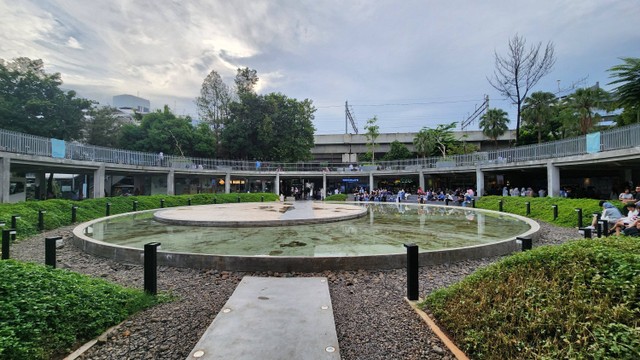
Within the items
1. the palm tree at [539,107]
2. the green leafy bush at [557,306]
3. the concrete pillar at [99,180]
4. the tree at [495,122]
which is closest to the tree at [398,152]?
the tree at [495,122]

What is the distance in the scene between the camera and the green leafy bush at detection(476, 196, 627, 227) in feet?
41.0

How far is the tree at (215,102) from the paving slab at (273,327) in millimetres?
43284

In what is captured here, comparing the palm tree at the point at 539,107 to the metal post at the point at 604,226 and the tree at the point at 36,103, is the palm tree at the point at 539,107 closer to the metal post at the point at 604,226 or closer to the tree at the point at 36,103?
the metal post at the point at 604,226

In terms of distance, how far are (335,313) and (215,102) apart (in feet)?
150

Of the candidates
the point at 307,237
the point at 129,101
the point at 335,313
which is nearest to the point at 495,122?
the point at 307,237

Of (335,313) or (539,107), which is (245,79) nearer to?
(539,107)

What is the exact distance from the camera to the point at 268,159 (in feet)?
150

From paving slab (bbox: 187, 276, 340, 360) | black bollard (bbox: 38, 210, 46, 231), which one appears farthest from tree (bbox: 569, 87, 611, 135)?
black bollard (bbox: 38, 210, 46, 231)

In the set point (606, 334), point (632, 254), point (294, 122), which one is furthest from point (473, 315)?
point (294, 122)

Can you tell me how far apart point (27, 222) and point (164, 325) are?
1215cm

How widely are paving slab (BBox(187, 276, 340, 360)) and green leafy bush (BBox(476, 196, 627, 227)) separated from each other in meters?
13.3

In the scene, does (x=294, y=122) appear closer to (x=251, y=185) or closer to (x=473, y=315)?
(x=251, y=185)

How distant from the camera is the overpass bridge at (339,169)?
16.9 m

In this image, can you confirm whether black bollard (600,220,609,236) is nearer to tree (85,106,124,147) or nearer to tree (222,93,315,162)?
tree (222,93,315,162)
